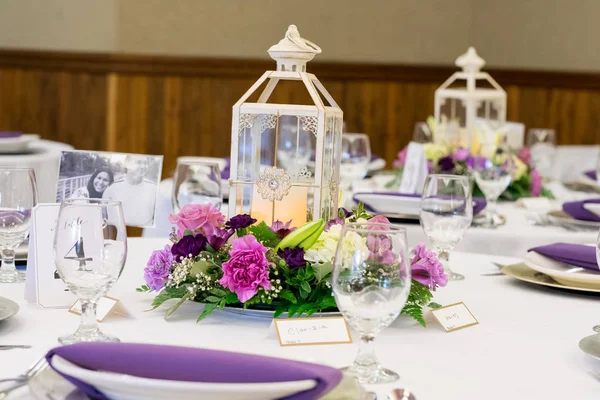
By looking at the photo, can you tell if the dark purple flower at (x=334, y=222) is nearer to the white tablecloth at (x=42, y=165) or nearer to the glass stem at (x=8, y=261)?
the glass stem at (x=8, y=261)

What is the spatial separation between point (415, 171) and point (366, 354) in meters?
1.85

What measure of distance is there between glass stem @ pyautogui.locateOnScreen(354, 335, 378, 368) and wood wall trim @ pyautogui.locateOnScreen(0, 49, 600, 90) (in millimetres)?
4592

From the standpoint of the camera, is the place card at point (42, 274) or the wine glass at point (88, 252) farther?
the place card at point (42, 274)

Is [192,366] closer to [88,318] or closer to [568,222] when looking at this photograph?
[88,318]

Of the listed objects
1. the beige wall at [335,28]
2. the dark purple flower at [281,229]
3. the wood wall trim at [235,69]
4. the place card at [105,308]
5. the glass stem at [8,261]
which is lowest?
the place card at [105,308]

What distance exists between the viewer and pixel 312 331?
1.27 metres

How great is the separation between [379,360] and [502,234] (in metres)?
1.28

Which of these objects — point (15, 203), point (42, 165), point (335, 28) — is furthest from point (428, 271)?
point (335, 28)

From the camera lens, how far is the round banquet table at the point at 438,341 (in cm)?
112

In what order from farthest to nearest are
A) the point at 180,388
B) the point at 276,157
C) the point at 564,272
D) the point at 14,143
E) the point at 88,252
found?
the point at 14,143 → the point at 564,272 → the point at 276,157 → the point at 88,252 → the point at 180,388

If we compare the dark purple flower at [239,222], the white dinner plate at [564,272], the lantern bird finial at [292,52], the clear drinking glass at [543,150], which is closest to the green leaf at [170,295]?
the dark purple flower at [239,222]

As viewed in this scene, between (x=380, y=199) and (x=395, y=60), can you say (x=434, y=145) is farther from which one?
(x=395, y=60)

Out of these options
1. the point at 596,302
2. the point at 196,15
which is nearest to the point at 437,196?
the point at 596,302

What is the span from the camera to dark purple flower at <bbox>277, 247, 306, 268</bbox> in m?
1.34
